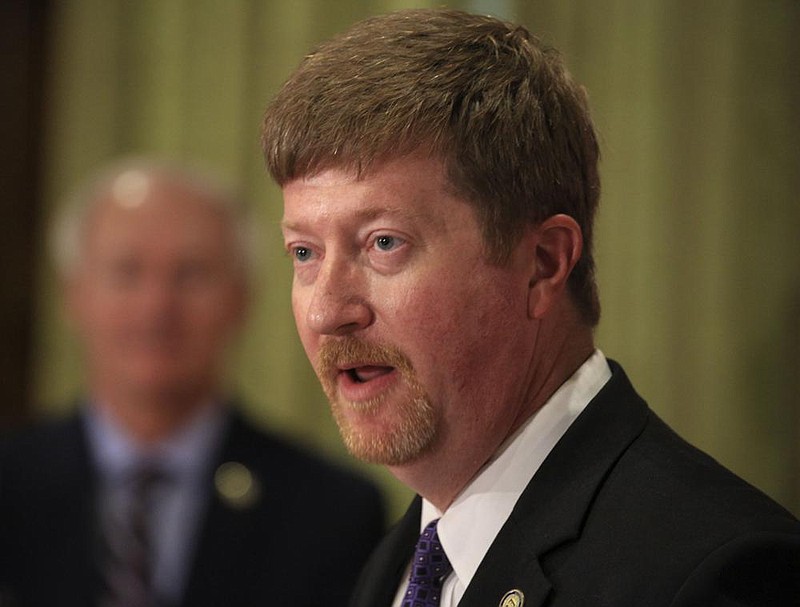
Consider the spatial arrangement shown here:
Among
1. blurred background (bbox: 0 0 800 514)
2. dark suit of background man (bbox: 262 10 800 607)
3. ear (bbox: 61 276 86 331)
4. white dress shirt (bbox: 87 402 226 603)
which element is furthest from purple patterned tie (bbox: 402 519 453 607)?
ear (bbox: 61 276 86 331)

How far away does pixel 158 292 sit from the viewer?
162 inches

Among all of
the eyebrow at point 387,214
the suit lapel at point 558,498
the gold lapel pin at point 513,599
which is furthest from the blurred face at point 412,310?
the gold lapel pin at point 513,599

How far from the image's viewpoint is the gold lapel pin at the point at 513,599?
1599 mm

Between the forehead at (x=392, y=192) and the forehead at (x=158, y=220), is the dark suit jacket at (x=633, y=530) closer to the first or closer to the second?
the forehead at (x=392, y=192)

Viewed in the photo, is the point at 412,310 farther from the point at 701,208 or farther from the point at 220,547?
the point at 701,208

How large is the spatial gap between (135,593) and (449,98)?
251cm

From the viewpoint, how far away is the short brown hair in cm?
169

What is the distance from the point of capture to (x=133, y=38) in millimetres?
5238

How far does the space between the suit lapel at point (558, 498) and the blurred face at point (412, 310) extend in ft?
0.35

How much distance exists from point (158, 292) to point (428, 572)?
2.48 m

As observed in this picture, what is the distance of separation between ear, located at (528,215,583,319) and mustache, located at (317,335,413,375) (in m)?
0.19

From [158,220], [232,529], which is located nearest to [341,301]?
[232,529]

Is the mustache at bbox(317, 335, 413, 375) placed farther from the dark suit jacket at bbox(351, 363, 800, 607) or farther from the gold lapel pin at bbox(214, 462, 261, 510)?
the gold lapel pin at bbox(214, 462, 261, 510)

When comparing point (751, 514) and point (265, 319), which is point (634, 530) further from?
point (265, 319)
